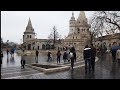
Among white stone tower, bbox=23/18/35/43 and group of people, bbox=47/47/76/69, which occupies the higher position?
white stone tower, bbox=23/18/35/43

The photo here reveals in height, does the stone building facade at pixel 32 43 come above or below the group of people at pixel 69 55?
above

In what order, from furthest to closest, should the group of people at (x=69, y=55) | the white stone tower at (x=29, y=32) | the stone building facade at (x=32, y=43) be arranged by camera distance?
1. the white stone tower at (x=29, y=32)
2. the stone building facade at (x=32, y=43)
3. the group of people at (x=69, y=55)

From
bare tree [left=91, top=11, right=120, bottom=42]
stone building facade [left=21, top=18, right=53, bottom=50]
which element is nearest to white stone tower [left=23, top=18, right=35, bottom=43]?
stone building facade [left=21, top=18, right=53, bottom=50]

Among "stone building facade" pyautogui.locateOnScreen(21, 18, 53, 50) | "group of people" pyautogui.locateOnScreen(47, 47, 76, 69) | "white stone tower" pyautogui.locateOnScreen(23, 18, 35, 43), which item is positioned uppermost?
"white stone tower" pyautogui.locateOnScreen(23, 18, 35, 43)

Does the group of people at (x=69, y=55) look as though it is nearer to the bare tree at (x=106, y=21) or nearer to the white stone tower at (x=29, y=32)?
the bare tree at (x=106, y=21)

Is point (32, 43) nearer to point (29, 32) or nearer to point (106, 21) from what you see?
point (29, 32)

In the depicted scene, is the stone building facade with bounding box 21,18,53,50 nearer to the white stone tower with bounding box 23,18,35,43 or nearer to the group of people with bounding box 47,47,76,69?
the white stone tower with bounding box 23,18,35,43

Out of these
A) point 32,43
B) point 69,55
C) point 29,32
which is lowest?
point 69,55

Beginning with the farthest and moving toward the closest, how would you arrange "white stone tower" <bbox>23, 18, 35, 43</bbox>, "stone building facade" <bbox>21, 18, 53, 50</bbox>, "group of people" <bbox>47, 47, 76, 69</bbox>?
"white stone tower" <bbox>23, 18, 35, 43</bbox> < "stone building facade" <bbox>21, 18, 53, 50</bbox> < "group of people" <bbox>47, 47, 76, 69</bbox>

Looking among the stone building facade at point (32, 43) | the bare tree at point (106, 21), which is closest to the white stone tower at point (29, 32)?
the stone building facade at point (32, 43)

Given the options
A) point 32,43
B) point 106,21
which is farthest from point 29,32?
point 106,21

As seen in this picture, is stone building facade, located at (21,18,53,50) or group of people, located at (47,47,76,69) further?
stone building facade, located at (21,18,53,50)
